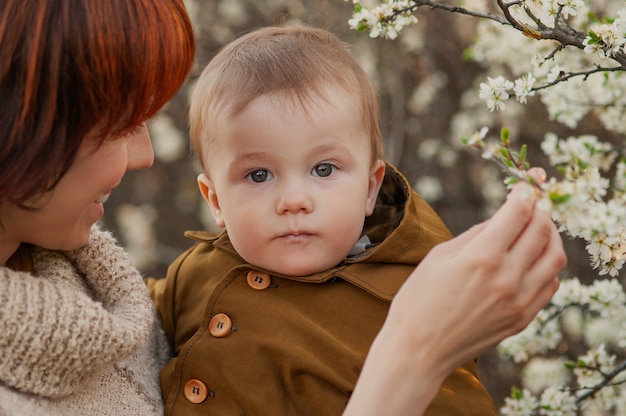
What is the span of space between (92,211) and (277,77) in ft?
1.76

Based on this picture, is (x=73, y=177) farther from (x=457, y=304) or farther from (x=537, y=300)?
(x=537, y=300)

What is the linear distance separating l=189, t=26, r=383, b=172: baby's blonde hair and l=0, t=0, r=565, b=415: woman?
1.29 feet

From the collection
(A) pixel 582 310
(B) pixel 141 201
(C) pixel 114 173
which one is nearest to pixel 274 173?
(C) pixel 114 173

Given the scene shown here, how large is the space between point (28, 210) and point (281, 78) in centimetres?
67

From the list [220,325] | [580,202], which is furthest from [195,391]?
[580,202]

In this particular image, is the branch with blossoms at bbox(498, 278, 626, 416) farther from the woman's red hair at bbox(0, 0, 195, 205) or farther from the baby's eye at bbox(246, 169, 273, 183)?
the woman's red hair at bbox(0, 0, 195, 205)

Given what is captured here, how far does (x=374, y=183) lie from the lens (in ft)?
6.83

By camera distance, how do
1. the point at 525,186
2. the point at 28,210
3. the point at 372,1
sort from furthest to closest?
the point at 372,1 → the point at 28,210 → the point at 525,186

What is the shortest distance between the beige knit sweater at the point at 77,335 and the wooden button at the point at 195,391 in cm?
7

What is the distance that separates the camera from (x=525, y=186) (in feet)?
4.22

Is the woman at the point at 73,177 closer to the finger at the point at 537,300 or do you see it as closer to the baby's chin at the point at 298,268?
the baby's chin at the point at 298,268

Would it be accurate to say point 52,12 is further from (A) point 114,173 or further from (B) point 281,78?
(B) point 281,78

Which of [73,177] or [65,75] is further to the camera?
[73,177]

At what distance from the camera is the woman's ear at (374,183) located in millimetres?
2059
